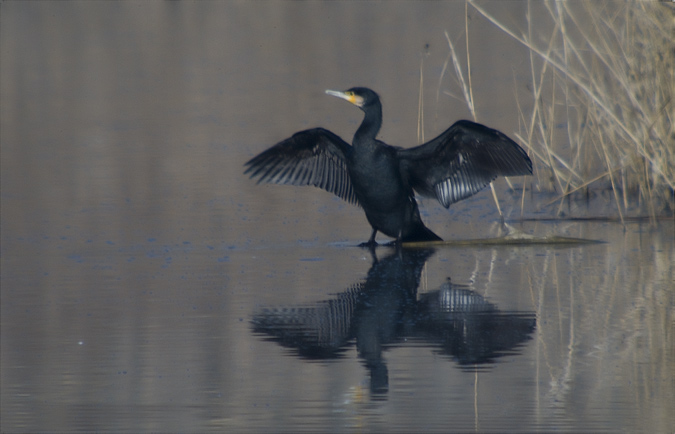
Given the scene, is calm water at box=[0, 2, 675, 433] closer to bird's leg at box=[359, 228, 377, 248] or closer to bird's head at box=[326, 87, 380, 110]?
bird's leg at box=[359, 228, 377, 248]

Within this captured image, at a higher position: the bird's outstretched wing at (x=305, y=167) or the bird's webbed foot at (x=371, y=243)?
the bird's outstretched wing at (x=305, y=167)

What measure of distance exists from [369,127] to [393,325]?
2.26 m

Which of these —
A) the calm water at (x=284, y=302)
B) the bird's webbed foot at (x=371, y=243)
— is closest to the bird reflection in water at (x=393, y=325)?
the calm water at (x=284, y=302)

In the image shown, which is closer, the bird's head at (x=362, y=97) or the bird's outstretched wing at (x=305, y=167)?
the bird's head at (x=362, y=97)

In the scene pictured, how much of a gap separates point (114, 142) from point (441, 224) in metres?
5.09

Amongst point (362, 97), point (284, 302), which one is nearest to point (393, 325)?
point (284, 302)

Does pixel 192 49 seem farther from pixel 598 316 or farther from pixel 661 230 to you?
pixel 598 316

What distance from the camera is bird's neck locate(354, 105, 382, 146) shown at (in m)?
7.22

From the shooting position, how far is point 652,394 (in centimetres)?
417

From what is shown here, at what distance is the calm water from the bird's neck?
73 cm

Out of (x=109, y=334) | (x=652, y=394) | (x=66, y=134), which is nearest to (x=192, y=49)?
(x=66, y=134)

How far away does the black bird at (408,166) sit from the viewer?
7.18 meters

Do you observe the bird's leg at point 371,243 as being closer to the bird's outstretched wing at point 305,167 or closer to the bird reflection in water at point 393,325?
the bird's outstretched wing at point 305,167

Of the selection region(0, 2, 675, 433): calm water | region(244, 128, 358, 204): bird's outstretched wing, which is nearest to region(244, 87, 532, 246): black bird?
region(244, 128, 358, 204): bird's outstretched wing
